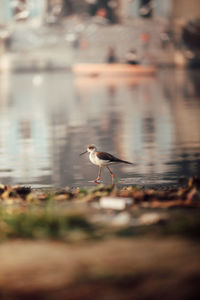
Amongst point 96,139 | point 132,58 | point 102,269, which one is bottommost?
point 96,139

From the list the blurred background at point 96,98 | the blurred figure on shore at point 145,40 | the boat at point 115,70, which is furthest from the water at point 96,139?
the blurred figure on shore at point 145,40

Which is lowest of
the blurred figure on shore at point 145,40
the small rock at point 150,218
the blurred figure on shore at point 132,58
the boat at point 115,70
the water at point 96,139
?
the water at point 96,139

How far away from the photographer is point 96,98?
2847 centimetres

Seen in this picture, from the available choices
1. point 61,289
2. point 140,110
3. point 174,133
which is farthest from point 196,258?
point 140,110

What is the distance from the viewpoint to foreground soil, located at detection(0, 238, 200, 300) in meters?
3.66

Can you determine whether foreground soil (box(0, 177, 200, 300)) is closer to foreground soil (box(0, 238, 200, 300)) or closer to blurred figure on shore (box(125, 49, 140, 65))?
foreground soil (box(0, 238, 200, 300))

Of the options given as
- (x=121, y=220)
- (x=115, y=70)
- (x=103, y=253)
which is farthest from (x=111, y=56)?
(x=103, y=253)

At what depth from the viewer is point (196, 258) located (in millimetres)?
4074

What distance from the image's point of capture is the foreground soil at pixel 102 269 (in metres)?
3.66

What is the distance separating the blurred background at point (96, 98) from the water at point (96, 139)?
2 cm

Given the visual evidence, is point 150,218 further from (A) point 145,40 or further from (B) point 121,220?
(A) point 145,40

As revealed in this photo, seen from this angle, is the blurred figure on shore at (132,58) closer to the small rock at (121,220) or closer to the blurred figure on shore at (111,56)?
the blurred figure on shore at (111,56)

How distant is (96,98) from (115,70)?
25074 mm

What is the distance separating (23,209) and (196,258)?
1.79m
